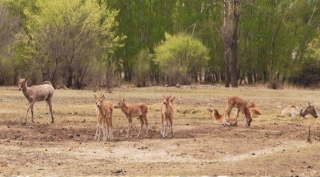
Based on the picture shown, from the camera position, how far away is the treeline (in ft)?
103

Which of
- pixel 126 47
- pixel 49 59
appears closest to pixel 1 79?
pixel 49 59

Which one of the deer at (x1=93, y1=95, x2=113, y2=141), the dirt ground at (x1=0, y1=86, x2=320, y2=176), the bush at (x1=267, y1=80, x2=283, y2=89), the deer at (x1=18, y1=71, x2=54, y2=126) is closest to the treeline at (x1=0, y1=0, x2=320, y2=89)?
the bush at (x1=267, y1=80, x2=283, y2=89)

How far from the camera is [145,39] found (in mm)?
54000

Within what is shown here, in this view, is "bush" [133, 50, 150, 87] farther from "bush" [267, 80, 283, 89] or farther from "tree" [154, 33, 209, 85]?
"bush" [267, 80, 283, 89]

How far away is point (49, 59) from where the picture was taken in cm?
3123

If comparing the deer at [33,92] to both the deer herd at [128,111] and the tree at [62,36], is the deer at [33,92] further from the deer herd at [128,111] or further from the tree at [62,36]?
the tree at [62,36]

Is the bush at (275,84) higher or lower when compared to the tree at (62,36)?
lower

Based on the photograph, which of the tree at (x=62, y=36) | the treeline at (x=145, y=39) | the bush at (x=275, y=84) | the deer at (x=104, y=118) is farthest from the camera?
the bush at (x=275, y=84)

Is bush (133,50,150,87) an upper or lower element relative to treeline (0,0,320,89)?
lower

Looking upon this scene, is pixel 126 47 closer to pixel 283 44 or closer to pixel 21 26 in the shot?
pixel 21 26

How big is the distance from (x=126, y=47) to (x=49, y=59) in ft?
64.9

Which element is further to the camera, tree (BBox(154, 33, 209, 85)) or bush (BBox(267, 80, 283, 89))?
tree (BBox(154, 33, 209, 85))

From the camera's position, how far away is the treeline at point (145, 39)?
103 ft

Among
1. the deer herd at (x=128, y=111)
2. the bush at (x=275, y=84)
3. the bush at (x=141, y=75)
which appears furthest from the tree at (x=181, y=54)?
the deer herd at (x=128, y=111)
